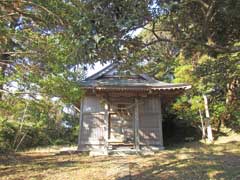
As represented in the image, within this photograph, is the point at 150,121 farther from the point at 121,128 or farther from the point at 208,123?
the point at 208,123

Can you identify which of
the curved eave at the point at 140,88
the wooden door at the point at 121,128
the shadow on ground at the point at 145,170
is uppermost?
the curved eave at the point at 140,88

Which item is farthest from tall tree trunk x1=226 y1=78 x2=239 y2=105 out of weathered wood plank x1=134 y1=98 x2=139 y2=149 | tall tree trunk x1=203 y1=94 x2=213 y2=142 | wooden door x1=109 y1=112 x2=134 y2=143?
wooden door x1=109 y1=112 x2=134 y2=143

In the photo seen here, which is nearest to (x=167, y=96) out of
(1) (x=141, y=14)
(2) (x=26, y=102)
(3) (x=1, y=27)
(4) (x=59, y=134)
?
(2) (x=26, y=102)

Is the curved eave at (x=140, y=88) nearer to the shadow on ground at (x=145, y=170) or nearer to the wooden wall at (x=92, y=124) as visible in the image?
the wooden wall at (x=92, y=124)

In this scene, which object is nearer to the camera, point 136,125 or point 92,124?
point 136,125

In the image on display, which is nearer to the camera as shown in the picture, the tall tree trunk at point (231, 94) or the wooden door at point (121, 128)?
the wooden door at point (121, 128)

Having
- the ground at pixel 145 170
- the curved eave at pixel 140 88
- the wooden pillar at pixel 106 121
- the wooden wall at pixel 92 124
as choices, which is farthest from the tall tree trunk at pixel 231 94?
the wooden wall at pixel 92 124

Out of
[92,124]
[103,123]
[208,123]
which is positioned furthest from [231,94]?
[92,124]

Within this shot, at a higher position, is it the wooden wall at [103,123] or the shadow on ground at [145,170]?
the wooden wall at [103,123]

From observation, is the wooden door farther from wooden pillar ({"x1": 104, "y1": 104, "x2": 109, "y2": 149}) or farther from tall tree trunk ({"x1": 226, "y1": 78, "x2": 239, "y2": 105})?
tall tree trunk ({"x1": 226, "y1": 78, "x2": 239, "y2": 105})

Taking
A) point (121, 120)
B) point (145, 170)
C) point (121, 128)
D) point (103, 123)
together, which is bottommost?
point (145, 170)

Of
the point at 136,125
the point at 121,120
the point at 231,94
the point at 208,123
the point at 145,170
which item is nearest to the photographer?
the point at 145,170

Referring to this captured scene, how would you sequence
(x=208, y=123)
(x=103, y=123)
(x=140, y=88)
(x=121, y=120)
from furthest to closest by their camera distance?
(x=208, y=123) → (x=121, y=120) → (x=103, y=123) → (x=140, y=88)

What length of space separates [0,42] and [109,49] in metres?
5.87
